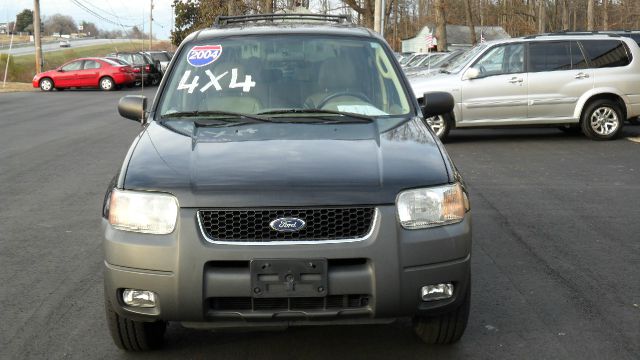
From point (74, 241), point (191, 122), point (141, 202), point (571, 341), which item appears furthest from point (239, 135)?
point (74, 241)

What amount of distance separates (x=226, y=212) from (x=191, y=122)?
1.20m

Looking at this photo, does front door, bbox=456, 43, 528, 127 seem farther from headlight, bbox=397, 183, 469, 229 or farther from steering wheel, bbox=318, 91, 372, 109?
headlight, bbox=397, 183, 469, 229

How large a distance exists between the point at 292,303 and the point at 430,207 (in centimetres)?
77

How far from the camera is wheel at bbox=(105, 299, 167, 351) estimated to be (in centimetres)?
417

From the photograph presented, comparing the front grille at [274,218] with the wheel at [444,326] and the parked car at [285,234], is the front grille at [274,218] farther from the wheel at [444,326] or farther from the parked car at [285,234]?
the wheel at [444,326]

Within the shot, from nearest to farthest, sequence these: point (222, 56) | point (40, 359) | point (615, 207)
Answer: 1. point (40, 359)
2. point (222, 56)
3. point (615, 207)

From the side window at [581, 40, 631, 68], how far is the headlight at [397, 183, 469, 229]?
11.6 metres

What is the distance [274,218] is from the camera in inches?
146

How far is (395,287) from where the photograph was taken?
372 centimetres

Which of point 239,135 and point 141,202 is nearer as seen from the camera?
point 141,202

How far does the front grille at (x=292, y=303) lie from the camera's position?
3.73m

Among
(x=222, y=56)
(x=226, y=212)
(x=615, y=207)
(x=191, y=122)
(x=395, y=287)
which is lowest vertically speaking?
(x=615, y=207)

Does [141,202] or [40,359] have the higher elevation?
[141,202]

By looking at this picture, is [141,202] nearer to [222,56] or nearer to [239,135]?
[239,135]
